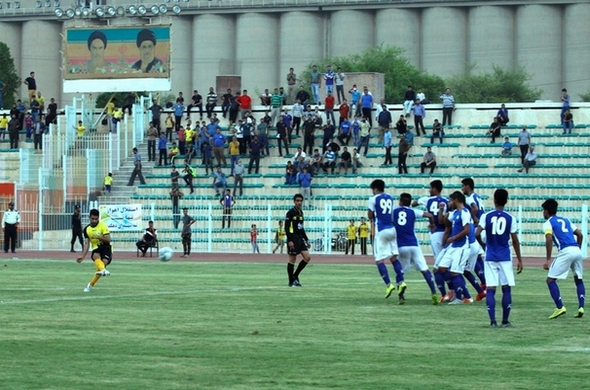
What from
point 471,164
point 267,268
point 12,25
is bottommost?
point 267,268

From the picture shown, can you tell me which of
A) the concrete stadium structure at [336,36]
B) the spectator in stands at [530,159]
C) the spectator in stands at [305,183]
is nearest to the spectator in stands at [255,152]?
the spectator in stands at [305,183]

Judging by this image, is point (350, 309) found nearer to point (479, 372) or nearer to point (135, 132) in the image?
point (479, 372)

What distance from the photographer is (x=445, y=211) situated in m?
22.0

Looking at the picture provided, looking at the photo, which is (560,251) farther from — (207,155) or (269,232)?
(207,155)

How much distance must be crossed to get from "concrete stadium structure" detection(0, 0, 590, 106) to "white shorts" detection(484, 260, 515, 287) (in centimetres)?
7754

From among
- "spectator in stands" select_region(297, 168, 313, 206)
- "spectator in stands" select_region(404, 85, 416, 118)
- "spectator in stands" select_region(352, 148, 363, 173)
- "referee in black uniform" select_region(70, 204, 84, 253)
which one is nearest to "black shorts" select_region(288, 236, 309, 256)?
"referee in black uniform" select_region(70, 204, 84, 253)

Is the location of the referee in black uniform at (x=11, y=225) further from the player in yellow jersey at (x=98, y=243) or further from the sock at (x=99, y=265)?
the sock at (x=99, y=265)

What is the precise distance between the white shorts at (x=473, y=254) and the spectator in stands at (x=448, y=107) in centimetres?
3006

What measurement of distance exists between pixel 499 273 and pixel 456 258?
159 inches

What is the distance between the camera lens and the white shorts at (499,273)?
682 inches

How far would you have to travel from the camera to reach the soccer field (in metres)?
12.3

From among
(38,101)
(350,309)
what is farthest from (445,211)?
(38,101)

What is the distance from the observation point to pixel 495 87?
94000 millimetres

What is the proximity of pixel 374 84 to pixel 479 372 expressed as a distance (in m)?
45.7
